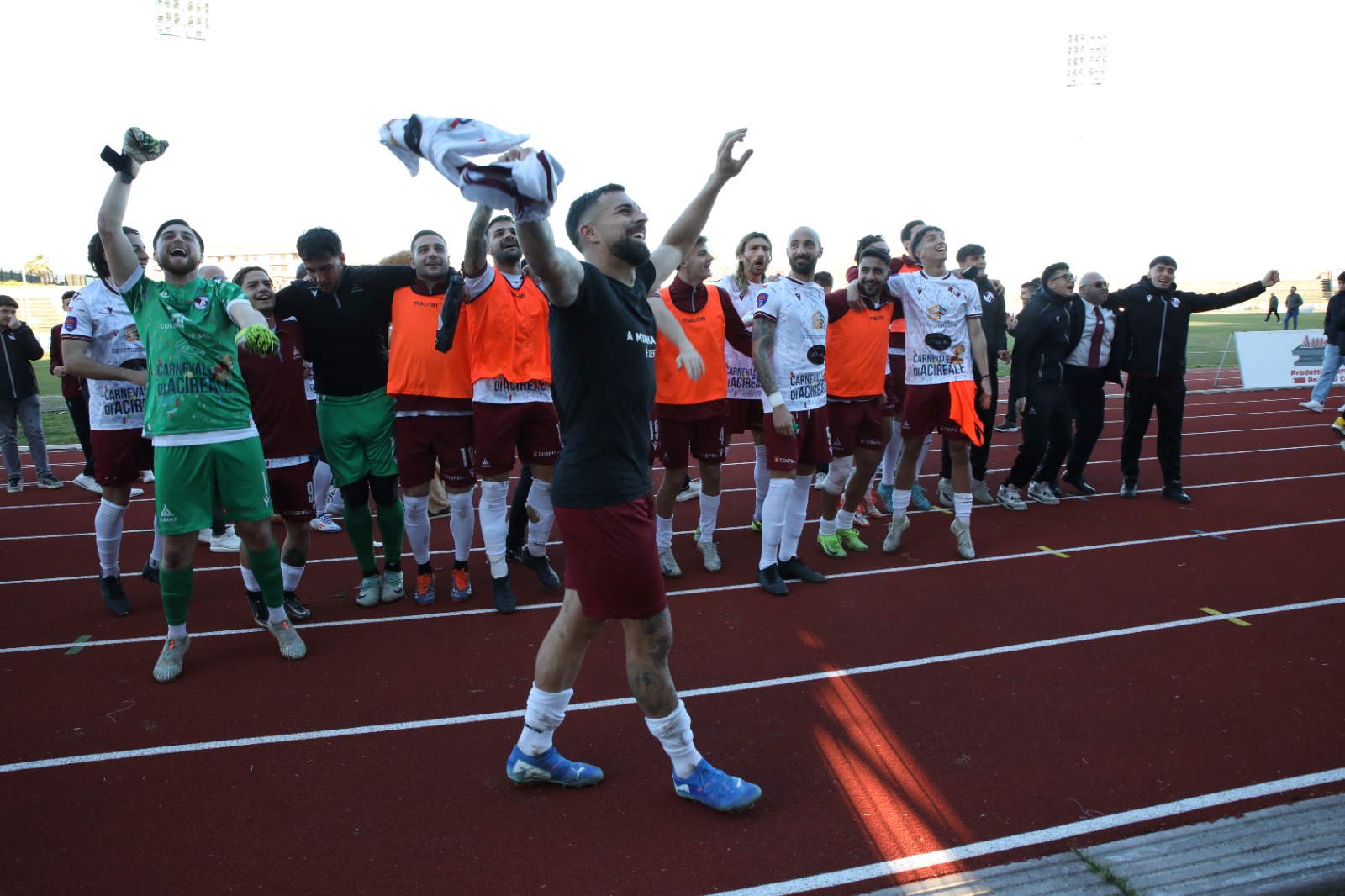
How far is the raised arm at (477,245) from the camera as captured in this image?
373 centimetres

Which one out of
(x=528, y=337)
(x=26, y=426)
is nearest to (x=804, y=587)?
(x=528, y=337)

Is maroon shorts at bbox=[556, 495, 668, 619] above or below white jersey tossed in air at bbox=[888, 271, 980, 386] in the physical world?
below

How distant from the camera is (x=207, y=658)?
13.6 ft

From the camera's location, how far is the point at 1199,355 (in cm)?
2194

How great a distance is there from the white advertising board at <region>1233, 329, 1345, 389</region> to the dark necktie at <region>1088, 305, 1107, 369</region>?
10820mm

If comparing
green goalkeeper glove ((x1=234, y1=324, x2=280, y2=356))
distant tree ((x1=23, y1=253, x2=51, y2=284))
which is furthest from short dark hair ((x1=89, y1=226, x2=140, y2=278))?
distant tree ((x1=23, y1=253, x2=51, y2=284))

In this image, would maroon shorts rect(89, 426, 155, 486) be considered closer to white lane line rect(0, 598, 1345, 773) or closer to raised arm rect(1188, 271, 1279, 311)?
white lane line rect(0, 598, 1345, 773)

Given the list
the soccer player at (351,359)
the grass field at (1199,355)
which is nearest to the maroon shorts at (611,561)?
the soccer player at (351,359)

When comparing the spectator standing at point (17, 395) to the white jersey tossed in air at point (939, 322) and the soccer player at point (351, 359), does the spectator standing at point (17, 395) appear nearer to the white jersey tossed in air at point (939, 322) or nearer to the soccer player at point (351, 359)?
the soccer player at point (351, 359)

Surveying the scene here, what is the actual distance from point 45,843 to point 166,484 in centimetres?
162

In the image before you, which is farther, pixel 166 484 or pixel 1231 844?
pixel 166 484

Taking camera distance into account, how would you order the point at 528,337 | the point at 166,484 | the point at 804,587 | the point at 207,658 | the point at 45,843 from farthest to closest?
the point at 804,587 < the point at 528,337 < the point at 207,658 < the point at 166,484 < the point at 45,843

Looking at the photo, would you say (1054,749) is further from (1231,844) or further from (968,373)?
(968,373)

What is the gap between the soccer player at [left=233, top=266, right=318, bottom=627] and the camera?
15.4ft
